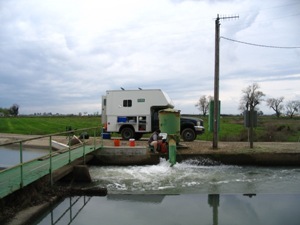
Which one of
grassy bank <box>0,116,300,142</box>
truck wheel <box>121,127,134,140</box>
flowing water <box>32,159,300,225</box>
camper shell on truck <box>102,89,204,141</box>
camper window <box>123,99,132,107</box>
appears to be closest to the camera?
flowing water <box>32,159,300,225</box>

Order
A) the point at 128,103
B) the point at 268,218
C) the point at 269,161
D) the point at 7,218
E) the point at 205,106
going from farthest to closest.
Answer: the point at 205,106, the point at 128,103, the point at 269,161, the point at 268,218, the point at 7,218

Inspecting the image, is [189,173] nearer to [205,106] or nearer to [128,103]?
[128,103]

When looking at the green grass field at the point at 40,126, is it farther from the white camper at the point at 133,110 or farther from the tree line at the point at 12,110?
the tree line at the point at 12,110

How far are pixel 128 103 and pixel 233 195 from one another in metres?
10.8

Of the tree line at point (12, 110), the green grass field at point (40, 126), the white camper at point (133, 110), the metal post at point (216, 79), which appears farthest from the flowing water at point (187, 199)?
the tree line at point (12, 110)

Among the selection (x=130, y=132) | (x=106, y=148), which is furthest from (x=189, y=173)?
(x=130, y=132)

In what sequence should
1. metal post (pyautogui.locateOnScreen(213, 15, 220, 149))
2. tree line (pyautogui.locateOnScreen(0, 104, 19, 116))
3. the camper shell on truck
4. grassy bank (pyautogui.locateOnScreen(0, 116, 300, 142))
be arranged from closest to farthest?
metal post (pyautogui.locateOnScreen(213, 15, 220, 149))
the camper shell on truck
grassy bank (pyautogui.locateOnScreen(0, 116, 300, 142))
tree line (pyautogui.locateOnScreen(0, 104, 19, 116))

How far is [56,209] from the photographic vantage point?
877 cm

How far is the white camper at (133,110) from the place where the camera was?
1948cm

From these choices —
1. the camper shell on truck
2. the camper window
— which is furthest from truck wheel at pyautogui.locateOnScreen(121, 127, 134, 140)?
the camper window

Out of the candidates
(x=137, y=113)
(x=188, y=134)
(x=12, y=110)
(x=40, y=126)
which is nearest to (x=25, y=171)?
(x=137, y=113)

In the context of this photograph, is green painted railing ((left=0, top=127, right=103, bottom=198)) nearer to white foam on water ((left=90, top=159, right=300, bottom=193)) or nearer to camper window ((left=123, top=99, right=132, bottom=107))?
white foam on water ((left=90, top=159, right=300, bottom=193))

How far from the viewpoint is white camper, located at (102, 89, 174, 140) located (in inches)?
767

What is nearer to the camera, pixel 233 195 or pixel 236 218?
pixel 236 218
